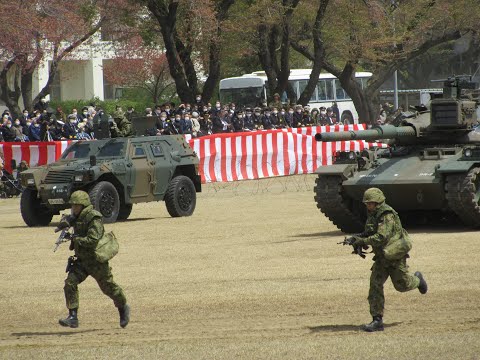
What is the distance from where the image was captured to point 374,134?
19328 millimetres

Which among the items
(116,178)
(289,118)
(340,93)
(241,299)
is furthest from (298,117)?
(241,299)

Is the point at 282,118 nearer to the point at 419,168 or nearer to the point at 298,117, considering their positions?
the point at 298,117

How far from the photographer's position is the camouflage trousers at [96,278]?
11.4 meters

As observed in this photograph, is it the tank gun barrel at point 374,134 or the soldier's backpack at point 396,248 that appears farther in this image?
the tank gun barrel at point 374,134

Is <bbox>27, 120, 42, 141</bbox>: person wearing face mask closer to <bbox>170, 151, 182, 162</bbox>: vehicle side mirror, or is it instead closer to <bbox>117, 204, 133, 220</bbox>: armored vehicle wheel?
<bbox>170, 151, 182, 162</bbox>: vehicle side mirror

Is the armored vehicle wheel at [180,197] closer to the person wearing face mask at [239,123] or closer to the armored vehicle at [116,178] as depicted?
the armored vehicle at [116,178]

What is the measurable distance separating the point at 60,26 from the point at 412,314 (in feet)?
106

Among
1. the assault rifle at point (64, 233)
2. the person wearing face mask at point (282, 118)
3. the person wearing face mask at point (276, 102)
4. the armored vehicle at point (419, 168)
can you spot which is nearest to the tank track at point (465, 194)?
the armored vehicle at point (419, 168)

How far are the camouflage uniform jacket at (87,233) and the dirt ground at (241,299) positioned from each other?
778 mm

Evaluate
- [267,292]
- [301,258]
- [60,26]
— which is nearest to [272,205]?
[301,258]

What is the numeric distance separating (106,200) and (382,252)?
1201 centimetres

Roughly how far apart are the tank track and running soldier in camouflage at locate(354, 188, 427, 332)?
7181mm

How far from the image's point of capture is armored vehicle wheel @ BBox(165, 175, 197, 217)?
941 inches

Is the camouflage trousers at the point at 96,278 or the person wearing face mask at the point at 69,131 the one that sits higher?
the person wearing face mask at the point at 69,131
